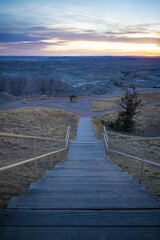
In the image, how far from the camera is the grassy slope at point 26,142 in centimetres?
523

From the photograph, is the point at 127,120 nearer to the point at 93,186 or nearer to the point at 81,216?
the point at 93,186

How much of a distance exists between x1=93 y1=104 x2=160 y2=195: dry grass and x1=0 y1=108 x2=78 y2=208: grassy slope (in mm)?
3036

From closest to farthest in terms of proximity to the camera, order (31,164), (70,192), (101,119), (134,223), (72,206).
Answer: (134,223) → (72,206) → (70,192) → (31,164) → (101,119)

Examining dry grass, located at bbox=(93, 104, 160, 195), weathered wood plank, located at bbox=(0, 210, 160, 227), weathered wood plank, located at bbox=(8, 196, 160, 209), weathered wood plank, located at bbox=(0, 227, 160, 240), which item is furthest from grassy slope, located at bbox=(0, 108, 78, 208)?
dry grass, located at bbox=(93, 104, 160, 195)

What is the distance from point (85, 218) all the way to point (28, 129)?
1266 cm

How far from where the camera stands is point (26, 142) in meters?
11.0

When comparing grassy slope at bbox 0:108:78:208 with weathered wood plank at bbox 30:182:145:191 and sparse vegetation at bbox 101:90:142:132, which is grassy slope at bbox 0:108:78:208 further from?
sparse vegetation at bbox 101:90:142:132

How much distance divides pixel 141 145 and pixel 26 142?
7.99 metres

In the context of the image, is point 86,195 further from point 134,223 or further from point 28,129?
point 28,129

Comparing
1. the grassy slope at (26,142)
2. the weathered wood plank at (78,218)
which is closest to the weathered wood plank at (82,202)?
the weathered wood plank at (78,218)

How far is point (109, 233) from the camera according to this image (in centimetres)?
174

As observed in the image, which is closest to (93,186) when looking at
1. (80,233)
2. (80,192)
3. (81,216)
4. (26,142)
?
(80,192)

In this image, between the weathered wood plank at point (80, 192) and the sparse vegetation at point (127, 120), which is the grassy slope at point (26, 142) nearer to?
the weathered wood plank at point (80, 192)

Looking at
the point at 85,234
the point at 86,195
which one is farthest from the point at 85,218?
the point at 86,195
